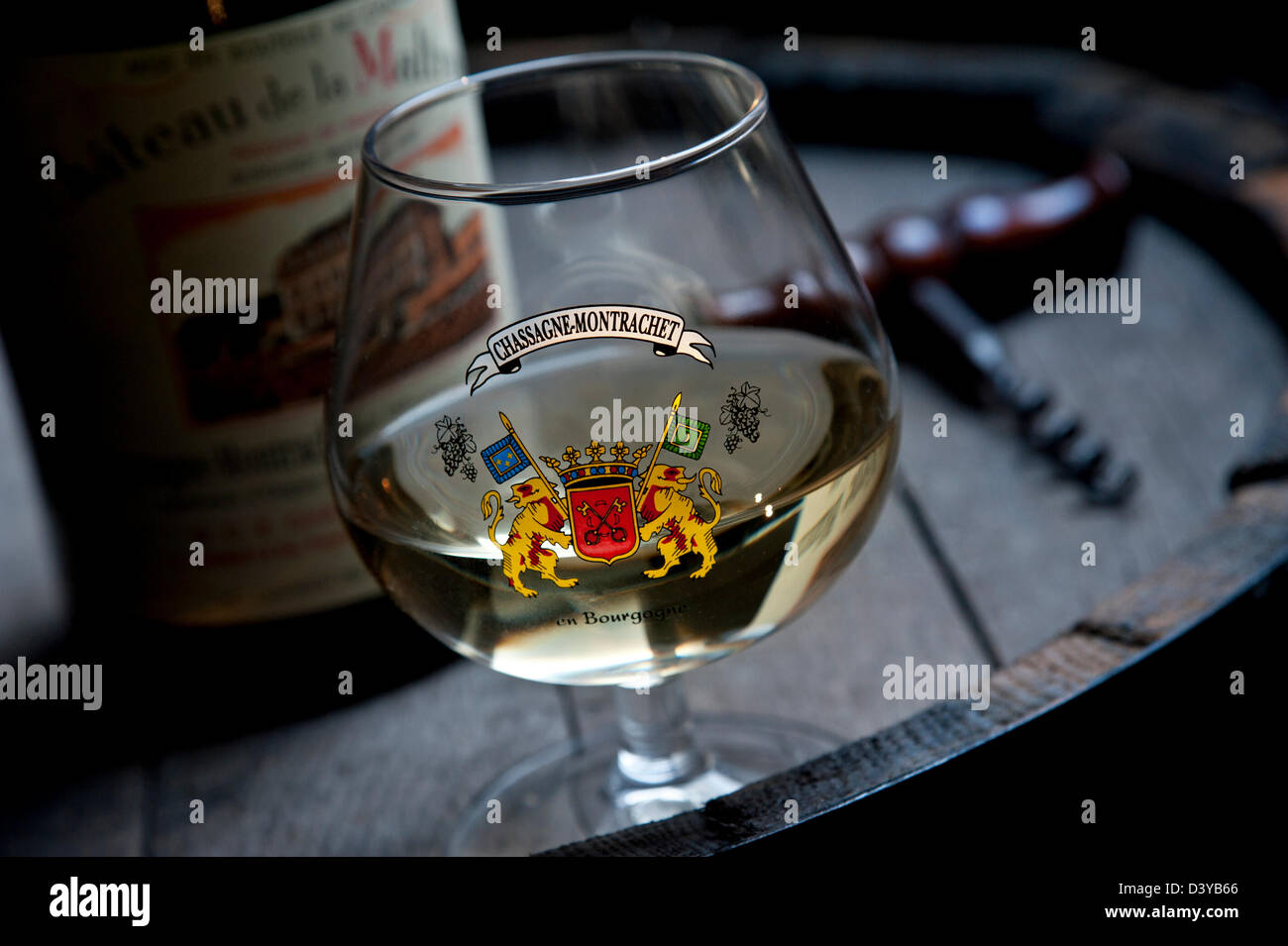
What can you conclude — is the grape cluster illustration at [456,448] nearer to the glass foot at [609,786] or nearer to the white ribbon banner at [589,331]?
the white ribbon banner at [589,331]

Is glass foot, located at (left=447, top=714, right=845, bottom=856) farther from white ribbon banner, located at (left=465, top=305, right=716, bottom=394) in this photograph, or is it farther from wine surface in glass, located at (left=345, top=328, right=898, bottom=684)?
white ribbon banner, located at (left=465, top=305, right=716, bottom=394)

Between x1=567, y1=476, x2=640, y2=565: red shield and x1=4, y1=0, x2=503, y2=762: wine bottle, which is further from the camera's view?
x1=4, y1=0, x2=503, y2=762: wine bottle

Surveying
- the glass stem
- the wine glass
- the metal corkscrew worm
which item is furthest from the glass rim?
the metal corkscrew worm

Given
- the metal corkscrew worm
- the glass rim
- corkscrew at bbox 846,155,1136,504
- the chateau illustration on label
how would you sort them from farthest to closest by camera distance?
corkscrew at bbox 846,155,1136,504
the metal corkscrew worm
the chateau illustration on label
the glass rim

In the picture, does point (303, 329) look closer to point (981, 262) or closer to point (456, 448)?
point (456, 448)

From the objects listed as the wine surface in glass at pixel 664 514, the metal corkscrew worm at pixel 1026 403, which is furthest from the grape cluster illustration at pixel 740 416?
the metal corkscrew worm at pixel 1026 403

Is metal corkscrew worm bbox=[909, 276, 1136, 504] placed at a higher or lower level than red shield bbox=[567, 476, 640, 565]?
lower
